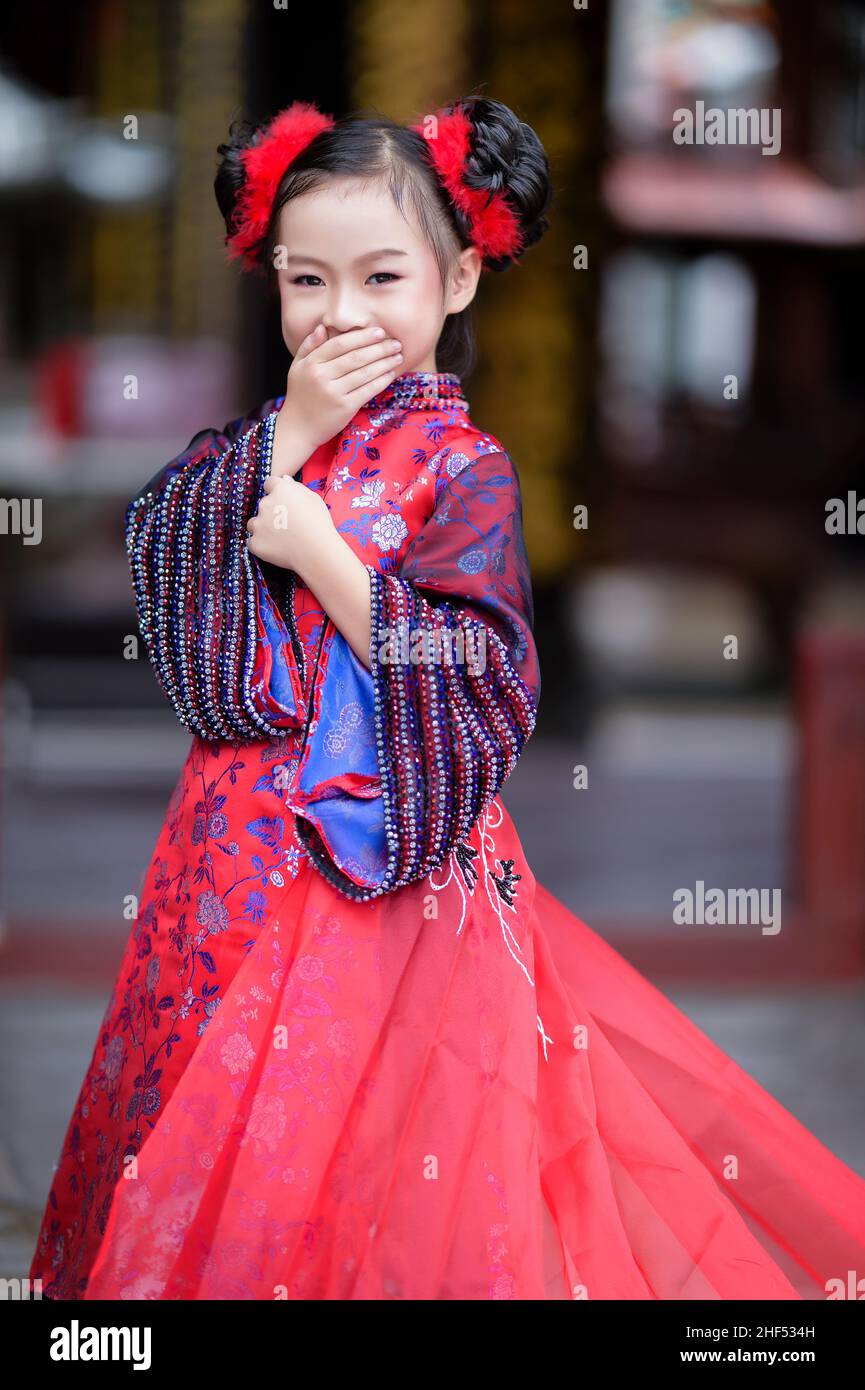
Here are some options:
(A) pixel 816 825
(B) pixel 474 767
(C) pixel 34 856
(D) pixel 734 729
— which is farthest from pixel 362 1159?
(D) pixel 734 729

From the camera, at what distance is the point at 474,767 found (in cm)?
177

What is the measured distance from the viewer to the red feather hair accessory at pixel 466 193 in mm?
1859

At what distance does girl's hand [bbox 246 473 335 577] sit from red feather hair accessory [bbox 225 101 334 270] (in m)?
0.33

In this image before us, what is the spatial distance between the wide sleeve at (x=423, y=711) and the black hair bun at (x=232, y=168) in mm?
493

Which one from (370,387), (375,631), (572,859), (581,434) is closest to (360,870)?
(375,631)

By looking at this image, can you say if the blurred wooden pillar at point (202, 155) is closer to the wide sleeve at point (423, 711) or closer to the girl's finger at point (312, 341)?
the girl's finger at point (312, 341)

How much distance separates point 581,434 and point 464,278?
15.5 ft

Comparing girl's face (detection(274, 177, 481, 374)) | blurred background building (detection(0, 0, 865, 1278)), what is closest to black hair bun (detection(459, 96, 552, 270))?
girl's face (detection(274, 177, 481, 374))

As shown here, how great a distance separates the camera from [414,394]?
6.25 ft

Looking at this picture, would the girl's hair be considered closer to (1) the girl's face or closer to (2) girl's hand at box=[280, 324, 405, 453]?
(1) the girl's face

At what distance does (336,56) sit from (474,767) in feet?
17.2

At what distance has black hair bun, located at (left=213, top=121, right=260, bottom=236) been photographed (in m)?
1.97

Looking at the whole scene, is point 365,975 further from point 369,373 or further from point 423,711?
point 369,373

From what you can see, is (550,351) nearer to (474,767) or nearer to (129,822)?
(129,822)
